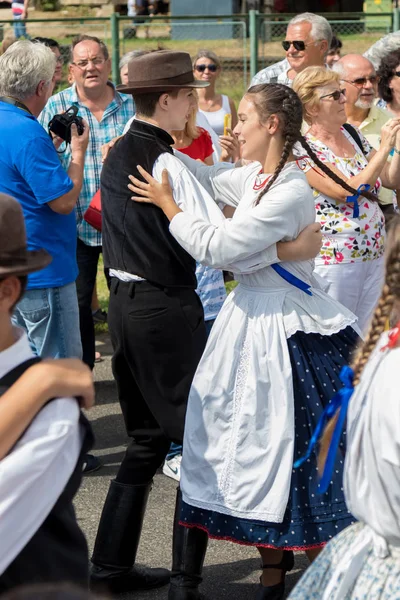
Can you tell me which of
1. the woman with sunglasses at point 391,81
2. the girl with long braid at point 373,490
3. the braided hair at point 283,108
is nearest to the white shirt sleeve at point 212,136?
the woman with sunglasses at point 391,81

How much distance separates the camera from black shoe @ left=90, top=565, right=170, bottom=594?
3.71 metres

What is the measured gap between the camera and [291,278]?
11.3 ft

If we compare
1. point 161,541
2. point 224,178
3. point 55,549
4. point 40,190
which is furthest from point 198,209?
point 55,549

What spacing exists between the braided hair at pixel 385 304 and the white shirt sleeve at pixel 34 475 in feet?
2.51

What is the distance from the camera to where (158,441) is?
3.78 m

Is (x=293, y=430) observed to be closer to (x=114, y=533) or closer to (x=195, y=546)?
(x=195, y=546)

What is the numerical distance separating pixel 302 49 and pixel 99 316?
2.50m

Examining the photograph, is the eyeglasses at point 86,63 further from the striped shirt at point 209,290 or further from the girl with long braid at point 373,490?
the girl with long braid at point 373,490

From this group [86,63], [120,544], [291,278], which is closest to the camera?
[291,278]

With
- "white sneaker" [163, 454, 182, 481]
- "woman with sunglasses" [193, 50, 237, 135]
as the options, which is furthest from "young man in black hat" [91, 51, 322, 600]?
"woman with sunglasses" [193, 50, 237, 135]

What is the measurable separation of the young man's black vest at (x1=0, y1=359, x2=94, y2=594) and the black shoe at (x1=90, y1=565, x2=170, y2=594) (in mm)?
1761

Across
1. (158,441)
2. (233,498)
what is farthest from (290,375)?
(158,441)

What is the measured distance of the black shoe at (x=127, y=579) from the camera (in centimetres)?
371

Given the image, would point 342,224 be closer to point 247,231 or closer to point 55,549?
point 247,231
